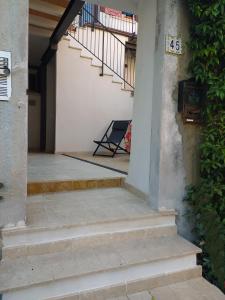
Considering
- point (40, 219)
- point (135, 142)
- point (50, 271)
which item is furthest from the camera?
point (135, 142)

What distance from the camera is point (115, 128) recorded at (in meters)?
5.88

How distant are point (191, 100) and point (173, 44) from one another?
507 millimetres

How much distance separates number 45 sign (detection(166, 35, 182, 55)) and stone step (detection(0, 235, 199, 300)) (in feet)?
5.23

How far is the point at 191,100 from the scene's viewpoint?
237 centimetres

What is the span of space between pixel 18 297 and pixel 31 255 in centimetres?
29

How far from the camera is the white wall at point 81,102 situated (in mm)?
5824

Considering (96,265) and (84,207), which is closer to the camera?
(96,265)

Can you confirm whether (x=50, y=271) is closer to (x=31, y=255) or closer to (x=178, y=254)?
(x=31, y=255)

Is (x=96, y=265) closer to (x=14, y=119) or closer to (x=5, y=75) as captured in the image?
(x=14, y=119)

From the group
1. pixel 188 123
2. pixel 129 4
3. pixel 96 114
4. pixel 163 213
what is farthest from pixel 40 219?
pixel 96 114

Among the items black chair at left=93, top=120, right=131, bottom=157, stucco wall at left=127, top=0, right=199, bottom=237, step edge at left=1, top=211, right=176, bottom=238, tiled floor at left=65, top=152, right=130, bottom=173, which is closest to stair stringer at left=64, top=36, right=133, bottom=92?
black chair at left=93, top=120, right=131, bottom=157

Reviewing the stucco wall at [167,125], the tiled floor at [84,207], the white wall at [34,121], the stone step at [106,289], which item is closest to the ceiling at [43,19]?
the white wall at [34,121]

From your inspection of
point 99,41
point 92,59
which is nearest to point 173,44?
point 92,59

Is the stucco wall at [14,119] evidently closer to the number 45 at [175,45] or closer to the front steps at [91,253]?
the front steps at [91,253]
